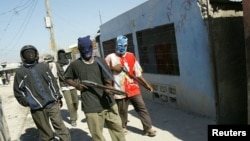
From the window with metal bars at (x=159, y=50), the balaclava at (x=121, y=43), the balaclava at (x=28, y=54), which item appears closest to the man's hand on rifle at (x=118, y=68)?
the balaclava at (x=121, y=43)

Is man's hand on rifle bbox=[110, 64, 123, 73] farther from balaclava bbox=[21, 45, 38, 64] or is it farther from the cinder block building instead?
the cinder block building

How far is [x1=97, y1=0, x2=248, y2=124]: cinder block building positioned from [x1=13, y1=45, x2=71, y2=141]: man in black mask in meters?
2.56

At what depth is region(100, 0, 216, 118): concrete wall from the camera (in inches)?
226

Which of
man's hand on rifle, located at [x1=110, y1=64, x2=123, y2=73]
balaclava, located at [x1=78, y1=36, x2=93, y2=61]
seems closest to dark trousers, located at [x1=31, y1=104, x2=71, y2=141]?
man's hand on rifle, located at [x1=110, y1=64, x2=123, y2=73]

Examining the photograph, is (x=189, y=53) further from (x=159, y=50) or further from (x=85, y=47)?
(x=85, y=47)

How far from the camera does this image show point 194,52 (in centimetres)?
610

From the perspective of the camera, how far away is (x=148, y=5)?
7.69m

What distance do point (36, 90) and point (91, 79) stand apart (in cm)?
114

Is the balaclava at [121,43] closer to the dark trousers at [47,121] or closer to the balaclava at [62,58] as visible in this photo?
the dark trousers at [47,121]

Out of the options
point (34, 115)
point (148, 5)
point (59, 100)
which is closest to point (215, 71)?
point (59, 100)

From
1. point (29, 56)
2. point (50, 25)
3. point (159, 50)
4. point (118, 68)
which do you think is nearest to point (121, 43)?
point (118, 68)

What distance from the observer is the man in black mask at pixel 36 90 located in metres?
4.74

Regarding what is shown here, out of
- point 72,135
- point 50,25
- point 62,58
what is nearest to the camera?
point 72,135

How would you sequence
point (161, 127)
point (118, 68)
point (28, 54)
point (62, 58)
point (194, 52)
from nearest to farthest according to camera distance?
point (28, 54)
point (118, 68)
point (161, 127)
point (194, 52)
point (62, 58)
